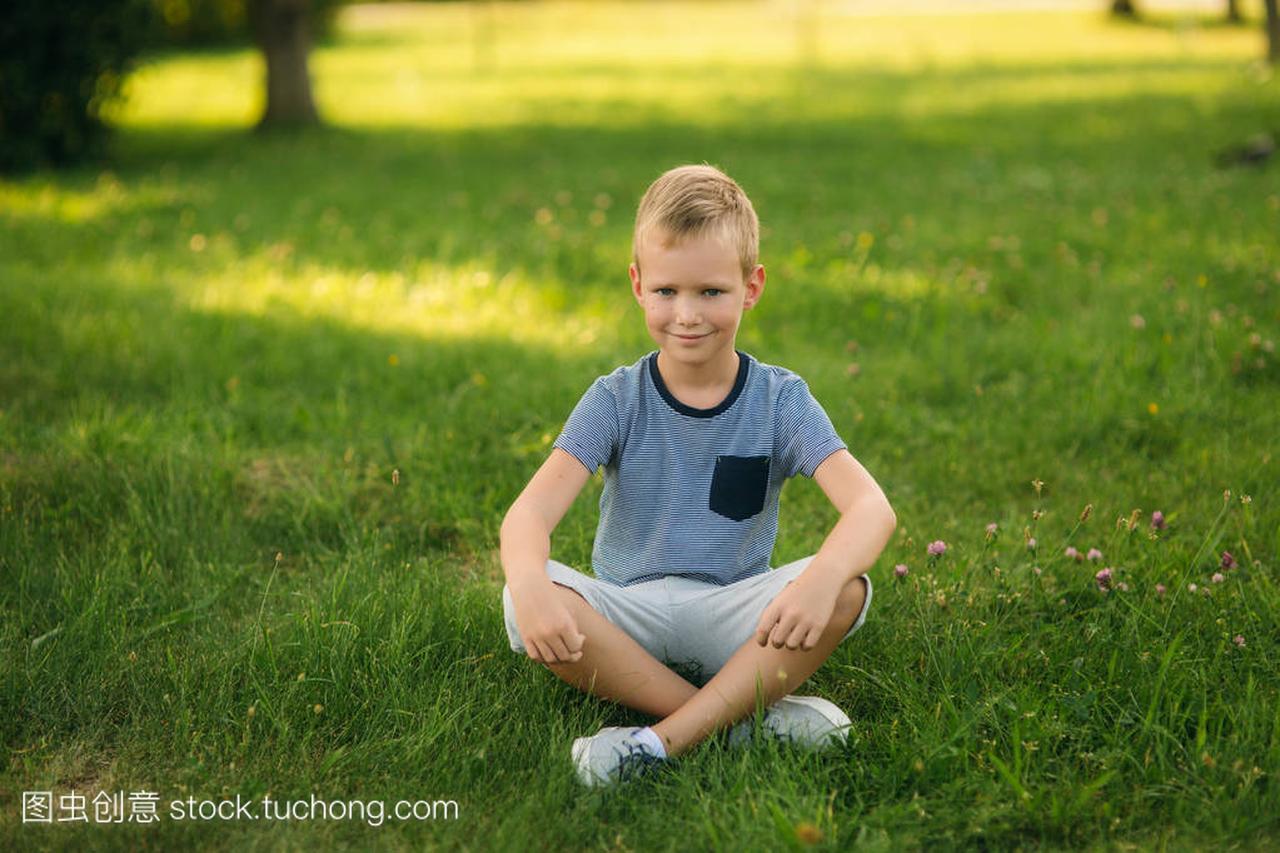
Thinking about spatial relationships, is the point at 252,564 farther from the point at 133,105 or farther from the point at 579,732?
the point at 133,105

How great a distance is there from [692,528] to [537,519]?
0.41 metres

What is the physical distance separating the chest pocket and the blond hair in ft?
1.46

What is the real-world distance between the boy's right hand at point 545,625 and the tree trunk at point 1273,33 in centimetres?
1599

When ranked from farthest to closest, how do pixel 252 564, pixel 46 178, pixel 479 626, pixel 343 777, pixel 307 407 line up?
pixel 46 178, pixel 307 407, pixel 252 564, pixel 479 626, pixel 343 777

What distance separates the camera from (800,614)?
2572 mm

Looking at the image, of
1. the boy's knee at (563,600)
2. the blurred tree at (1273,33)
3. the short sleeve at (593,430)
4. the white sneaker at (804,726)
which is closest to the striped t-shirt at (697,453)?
the short sleeve at (593,430)

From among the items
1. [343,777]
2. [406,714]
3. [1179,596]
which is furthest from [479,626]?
[1179,596]

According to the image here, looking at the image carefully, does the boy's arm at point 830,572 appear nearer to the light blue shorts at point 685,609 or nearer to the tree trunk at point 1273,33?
the light blue shorts at point 685,609

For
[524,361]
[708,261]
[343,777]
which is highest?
[708,261]

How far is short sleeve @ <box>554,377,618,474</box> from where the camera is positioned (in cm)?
292

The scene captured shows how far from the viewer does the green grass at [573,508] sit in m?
2.68

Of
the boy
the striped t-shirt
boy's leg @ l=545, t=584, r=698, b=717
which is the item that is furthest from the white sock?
the striped t-shirt

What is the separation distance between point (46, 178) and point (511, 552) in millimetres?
8613

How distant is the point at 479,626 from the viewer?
324 centimetres
